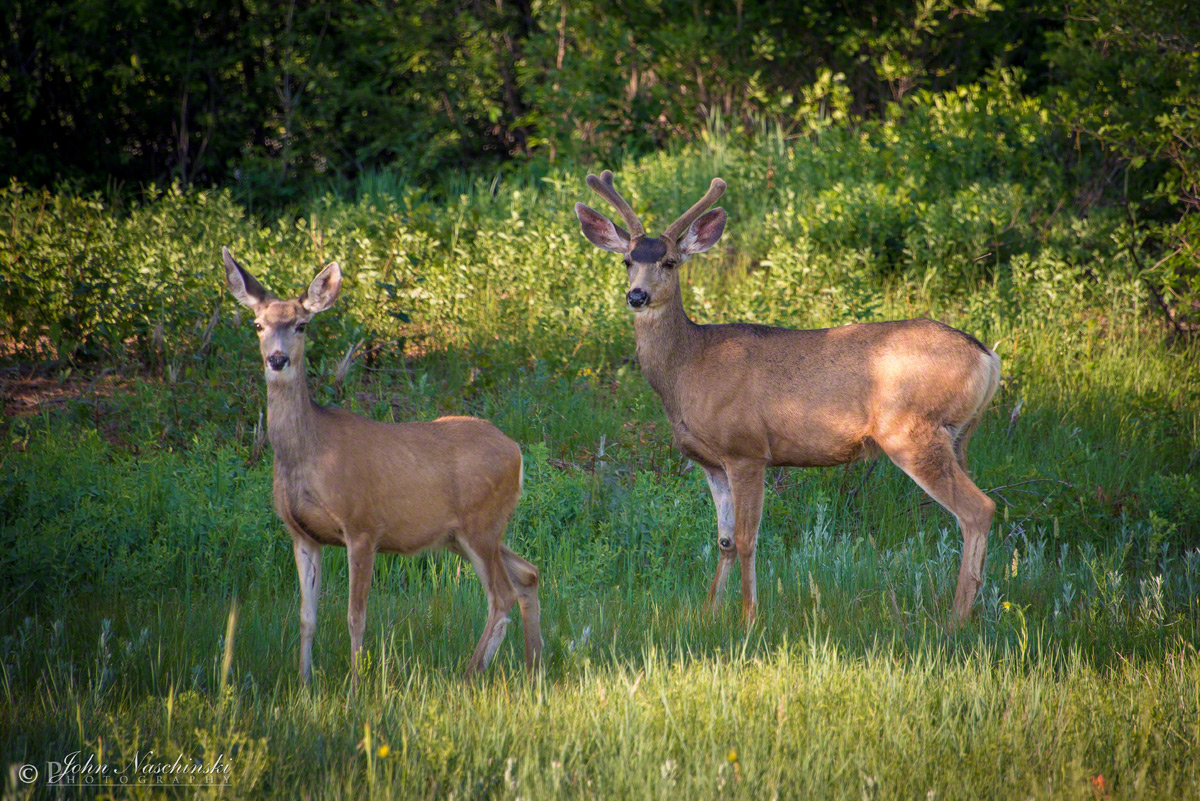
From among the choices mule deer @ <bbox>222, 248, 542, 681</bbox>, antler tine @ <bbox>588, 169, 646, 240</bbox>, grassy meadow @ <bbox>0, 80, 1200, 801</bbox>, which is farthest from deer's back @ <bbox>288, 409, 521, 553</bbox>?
antler tine @ <bbox>588, 169, 646, 240</bbox>

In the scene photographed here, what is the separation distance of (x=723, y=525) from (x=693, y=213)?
1.99 m

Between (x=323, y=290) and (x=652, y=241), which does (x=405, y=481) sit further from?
(x=652, y=241)

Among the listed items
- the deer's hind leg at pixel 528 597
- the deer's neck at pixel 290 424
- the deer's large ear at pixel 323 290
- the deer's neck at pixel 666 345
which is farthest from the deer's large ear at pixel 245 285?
the deer's neck at pixel 666 345

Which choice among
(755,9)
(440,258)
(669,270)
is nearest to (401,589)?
(669,270)

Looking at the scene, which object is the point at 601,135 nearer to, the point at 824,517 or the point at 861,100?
the point at 861,100

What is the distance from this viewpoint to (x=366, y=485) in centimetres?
468

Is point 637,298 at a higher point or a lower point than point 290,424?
higher

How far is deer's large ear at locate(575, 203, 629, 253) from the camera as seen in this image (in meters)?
7.02

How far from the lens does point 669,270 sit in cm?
664

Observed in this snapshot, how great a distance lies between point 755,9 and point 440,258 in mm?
6511

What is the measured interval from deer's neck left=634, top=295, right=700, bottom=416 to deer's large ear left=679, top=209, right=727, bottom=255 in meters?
0.37

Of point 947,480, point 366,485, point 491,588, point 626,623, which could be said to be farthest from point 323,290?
point 947,480

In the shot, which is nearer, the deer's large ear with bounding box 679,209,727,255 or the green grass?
the green grass

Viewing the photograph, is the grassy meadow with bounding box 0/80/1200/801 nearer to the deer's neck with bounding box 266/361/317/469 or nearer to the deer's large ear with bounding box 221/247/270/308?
the deer's neck with bounding box 266/361/317/469
